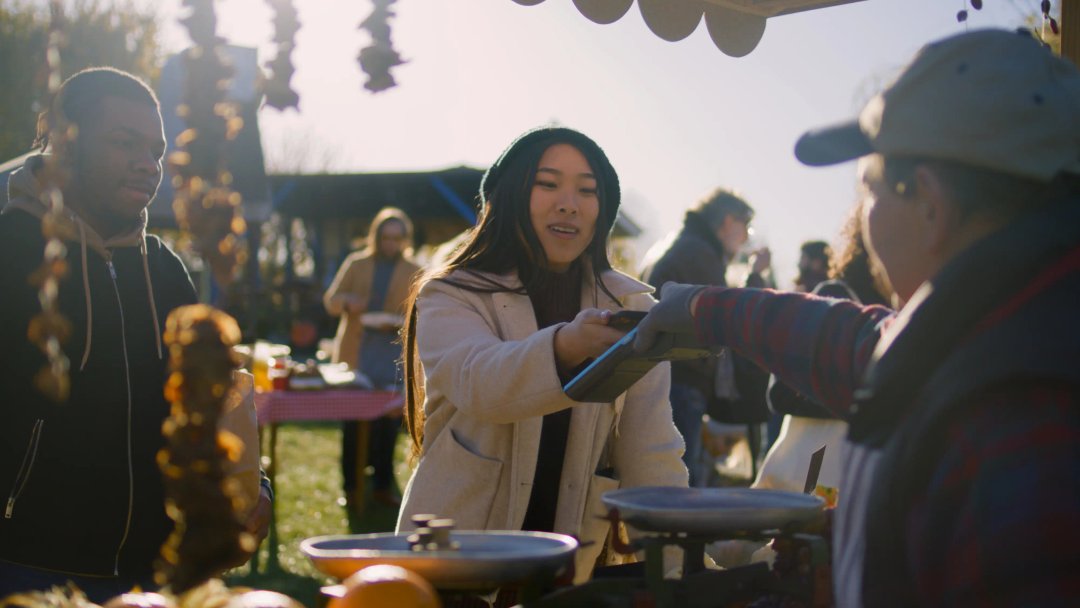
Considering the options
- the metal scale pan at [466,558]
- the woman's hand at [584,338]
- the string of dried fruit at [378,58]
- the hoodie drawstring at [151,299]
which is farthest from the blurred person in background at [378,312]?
the metal scale pan at [466,558]

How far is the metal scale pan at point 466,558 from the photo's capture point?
4.68ft

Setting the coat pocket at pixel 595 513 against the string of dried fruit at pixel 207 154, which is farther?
the coat pocket at pixel 595 513

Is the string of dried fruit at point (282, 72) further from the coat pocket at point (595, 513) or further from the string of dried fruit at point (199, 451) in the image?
the coat pocket at point (595, 513)

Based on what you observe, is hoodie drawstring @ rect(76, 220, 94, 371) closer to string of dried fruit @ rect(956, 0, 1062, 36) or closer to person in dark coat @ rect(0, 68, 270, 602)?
person in dark coat @ rect(0, 68, 270, 602)

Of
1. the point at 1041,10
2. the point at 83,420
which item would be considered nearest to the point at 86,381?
the point at 83,420

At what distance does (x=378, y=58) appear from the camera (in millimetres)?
1711

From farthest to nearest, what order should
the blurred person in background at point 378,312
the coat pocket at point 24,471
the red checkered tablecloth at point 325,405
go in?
the blurred person in background at point 378,312, the red checkered tablecloth at point 325,405, the coat pocket at point 24,471

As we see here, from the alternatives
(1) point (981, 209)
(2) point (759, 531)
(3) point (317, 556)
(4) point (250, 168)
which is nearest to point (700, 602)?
(2) point (759, 531)

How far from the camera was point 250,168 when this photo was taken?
2.05 meters

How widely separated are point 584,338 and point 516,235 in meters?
0.54

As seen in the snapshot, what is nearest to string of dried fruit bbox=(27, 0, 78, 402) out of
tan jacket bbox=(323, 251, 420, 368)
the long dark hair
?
the long dark hair

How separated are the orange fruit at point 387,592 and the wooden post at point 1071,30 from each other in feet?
7.56

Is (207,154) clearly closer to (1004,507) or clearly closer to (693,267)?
(1004,507)

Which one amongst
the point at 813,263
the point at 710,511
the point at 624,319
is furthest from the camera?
the point at 813,263
